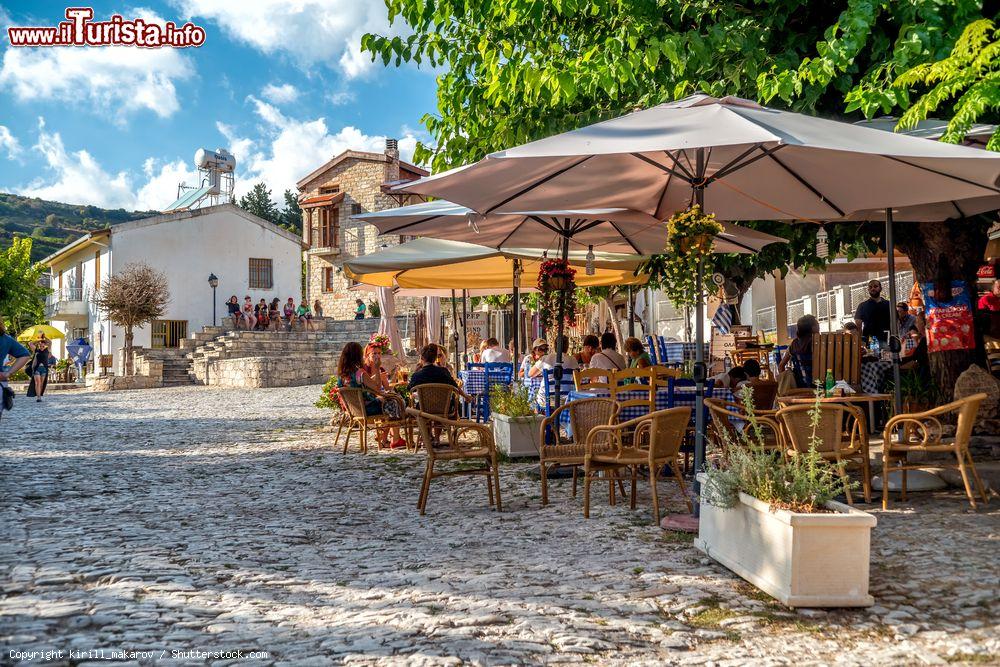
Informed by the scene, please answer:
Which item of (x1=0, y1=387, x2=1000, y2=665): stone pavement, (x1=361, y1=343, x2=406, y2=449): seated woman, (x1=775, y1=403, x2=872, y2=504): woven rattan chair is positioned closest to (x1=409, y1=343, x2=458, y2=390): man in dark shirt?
(x1=361, y1=343, x2=406, y2=449): seated woman

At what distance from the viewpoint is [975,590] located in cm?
373

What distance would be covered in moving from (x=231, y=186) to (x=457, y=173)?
50.9 meters

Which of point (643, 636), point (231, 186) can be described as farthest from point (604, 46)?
point (231, 186)

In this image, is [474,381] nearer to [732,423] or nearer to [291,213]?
[732,423]

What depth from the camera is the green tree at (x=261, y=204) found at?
76312mm

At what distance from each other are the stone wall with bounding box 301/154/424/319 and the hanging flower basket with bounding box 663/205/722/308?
1372 inches

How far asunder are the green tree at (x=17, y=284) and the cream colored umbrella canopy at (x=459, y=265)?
32693 mm

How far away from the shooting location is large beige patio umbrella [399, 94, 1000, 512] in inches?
170

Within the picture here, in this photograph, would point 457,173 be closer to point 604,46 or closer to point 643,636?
point 604,46

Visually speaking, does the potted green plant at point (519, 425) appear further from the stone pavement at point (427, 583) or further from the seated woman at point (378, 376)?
the seated woman at point (378, 376)

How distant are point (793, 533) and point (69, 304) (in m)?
41.5

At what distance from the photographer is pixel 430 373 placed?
825 cm

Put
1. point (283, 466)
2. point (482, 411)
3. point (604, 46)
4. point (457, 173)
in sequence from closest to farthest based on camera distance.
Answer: point (457, 173), point (604, 46), point (283, 466), point (482, 411)

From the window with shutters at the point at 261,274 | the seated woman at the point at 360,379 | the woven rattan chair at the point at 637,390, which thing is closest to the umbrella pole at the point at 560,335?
the woven rattan chair at the point at 637,390
